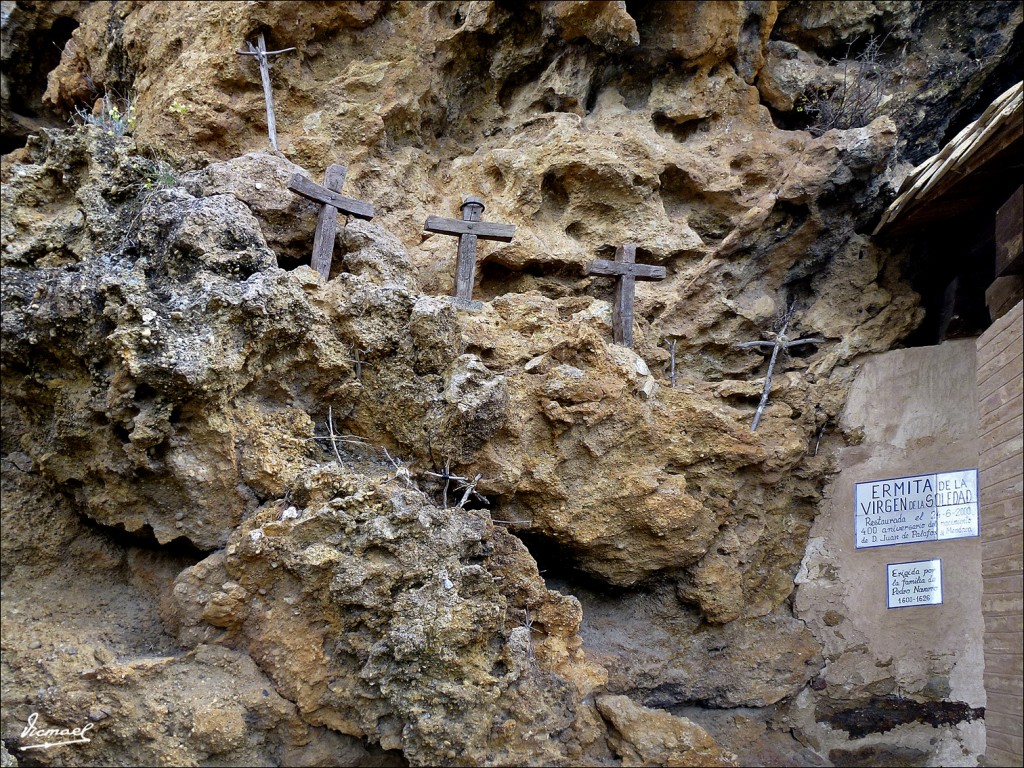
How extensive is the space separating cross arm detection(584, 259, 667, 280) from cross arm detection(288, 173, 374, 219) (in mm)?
1530

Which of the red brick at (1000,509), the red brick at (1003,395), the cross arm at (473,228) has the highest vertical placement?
the cross arm at (473,228)

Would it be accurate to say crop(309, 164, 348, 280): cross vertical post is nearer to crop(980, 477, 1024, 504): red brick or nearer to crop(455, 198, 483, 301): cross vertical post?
crop(455, 198, 483, 301): cross vertical post

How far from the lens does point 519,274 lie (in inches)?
243

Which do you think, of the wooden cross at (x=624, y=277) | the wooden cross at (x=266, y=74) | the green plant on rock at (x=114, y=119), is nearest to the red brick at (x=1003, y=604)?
the wooden cross at (x=624, y=277)

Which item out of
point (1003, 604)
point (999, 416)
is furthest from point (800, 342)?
point (1003, 604)

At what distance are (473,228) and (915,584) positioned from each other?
3.67 metres

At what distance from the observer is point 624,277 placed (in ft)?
19.2

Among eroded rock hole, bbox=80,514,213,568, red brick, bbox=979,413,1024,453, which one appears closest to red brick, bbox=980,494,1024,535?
red brick, bbox=979,413,1024,453

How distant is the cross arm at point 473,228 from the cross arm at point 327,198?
42cm

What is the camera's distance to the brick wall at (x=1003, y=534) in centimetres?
379

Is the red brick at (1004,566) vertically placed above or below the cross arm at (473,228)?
below

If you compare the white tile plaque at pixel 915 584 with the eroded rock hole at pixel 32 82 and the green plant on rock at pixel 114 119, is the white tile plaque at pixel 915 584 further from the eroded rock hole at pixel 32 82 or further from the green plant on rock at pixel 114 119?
the eroded rock hole at pixel 32 82

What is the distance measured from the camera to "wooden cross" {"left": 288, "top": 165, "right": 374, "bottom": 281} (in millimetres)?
5301

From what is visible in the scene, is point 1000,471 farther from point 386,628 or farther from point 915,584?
point 386,628
